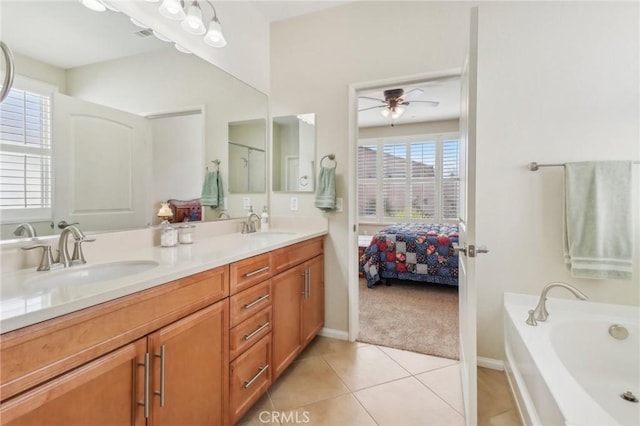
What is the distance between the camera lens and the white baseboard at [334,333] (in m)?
2.40

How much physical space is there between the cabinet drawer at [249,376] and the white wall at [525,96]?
1444 millimetres

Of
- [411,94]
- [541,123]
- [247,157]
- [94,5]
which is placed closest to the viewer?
[94,5]

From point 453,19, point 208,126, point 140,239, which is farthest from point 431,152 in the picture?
point 140,239

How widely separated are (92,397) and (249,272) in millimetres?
752

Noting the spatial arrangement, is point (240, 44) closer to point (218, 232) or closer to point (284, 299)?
point (218, 232)

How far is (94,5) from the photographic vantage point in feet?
4.45

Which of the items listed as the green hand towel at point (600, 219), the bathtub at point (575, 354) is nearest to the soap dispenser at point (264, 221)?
the bathtub at point (575, 354)

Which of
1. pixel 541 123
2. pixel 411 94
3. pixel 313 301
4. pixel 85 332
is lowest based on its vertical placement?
A: pixel 313 301

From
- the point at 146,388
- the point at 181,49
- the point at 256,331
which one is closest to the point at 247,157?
the point at 181,49

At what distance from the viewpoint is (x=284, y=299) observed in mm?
1836

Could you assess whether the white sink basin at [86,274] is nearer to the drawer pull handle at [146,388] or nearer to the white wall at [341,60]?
the drawer pull handle at [146,388]

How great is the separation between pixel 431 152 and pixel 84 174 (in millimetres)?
5405

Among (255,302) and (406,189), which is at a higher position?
(406,189)

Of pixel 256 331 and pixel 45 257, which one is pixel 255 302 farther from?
pixel 45 257
